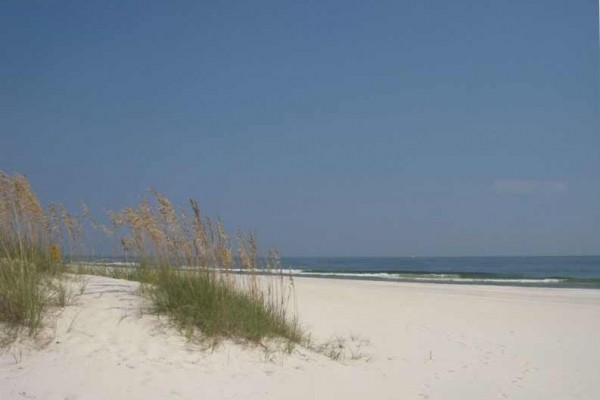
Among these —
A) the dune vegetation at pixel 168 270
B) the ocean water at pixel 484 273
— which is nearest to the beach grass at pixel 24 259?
the dune vegetation at pixel 168 270

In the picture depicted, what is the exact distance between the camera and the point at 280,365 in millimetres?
5723

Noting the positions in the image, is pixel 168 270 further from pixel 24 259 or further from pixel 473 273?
pixel 473 273

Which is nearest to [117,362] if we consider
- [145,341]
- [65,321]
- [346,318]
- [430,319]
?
[145,341]

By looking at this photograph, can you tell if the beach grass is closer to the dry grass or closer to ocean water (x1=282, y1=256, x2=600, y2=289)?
the dry grass

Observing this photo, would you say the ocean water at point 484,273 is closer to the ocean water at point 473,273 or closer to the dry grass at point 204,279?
the ocean water at point 473,273

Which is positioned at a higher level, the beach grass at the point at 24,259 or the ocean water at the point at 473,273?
the beach grass at the point at 24,259

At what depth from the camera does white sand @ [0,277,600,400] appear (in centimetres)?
484

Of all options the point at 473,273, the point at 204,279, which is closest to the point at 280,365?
the point at 204,279

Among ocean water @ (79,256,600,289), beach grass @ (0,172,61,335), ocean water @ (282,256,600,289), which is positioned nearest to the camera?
beach grass @ (0,172,61,335)

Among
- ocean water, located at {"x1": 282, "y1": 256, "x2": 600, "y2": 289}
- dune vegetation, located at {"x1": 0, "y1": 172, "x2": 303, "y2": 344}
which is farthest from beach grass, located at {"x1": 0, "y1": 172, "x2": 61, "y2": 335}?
ocean water, located at {"x1": 282, "y1": 256, "x2": 600, "y2": 289}

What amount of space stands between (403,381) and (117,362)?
298 cm

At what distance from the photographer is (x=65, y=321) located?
5.67 meters

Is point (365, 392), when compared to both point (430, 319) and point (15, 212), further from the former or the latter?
point (430, 319)

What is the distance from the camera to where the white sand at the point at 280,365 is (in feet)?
15.9
